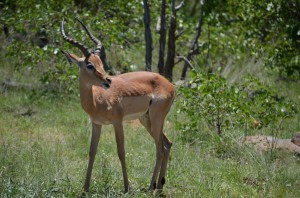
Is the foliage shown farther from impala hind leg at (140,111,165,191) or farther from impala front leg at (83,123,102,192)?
impala front leg at (83,123,102,192)

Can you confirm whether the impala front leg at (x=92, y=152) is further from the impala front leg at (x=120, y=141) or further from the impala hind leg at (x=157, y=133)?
the impala hind leg at (x=157, y=133)

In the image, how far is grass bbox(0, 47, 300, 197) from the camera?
6.24 metres

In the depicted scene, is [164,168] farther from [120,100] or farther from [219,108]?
[219,108]

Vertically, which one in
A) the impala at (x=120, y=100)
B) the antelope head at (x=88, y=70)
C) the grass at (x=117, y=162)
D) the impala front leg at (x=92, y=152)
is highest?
the antelope head at (x=88, y=70)

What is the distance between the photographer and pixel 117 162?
769 centimetres

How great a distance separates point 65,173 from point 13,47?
15.9 feet

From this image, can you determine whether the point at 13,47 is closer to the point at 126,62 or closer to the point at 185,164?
the point at 126,62

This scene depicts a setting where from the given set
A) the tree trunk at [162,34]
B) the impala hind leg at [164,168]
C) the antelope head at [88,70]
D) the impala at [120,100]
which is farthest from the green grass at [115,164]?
the tree trunk at [162,34]

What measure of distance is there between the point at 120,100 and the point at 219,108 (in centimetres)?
258

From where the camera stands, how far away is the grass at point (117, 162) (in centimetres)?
624

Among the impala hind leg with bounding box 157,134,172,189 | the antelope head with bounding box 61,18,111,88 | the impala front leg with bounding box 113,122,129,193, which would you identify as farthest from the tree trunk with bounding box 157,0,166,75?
the impala front leg with bounding box 113,122,129,193

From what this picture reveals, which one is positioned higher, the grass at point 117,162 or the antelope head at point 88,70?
the antelope head at point 88,70

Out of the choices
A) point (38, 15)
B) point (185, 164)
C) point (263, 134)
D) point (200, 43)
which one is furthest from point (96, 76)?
point (200, 43)

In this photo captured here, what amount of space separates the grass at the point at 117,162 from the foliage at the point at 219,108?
0.74ft
